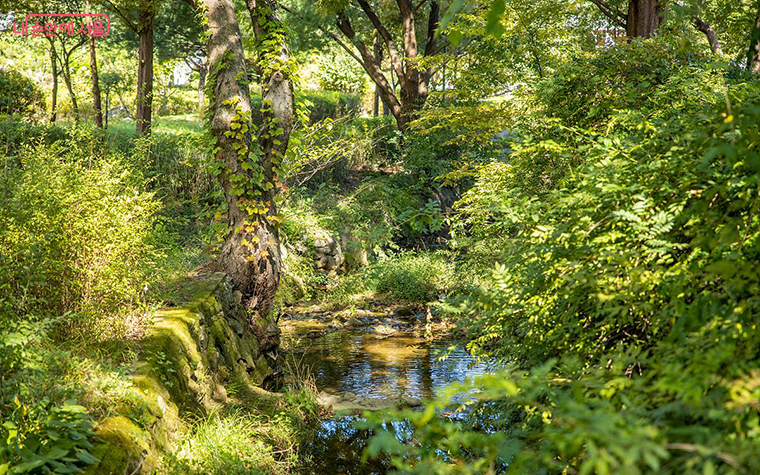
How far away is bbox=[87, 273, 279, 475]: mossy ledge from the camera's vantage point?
308cm

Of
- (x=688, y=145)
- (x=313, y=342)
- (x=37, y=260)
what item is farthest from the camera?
(x=313, y=342)

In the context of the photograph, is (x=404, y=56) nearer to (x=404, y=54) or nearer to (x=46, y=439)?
(x=404, y=54)

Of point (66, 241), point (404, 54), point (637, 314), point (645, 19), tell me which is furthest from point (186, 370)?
point (404, 54)

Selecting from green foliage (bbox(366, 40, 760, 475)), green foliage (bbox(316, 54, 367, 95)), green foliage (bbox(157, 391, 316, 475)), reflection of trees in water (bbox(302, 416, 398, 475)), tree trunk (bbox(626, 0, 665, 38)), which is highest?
green foliage (bbox(316, 54, 367, 95))

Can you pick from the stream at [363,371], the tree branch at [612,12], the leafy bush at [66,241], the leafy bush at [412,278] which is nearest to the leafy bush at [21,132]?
the leafy bush at [66,241]

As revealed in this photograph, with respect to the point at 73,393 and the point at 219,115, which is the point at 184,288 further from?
the point at 73,393

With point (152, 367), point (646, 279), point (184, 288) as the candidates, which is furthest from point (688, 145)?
point (184, 288)

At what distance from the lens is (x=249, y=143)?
6117 millimetres

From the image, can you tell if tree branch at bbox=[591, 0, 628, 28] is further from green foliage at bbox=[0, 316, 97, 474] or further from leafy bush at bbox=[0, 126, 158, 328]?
green foliage at bbox=[0, 316, 97, 474]

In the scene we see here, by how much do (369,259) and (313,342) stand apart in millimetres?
4590

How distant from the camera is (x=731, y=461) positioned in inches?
46.7

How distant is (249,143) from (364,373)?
3.11 metres

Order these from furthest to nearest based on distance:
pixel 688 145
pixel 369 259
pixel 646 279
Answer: pixel 369 259
pixel 688 145
pixel 646 279

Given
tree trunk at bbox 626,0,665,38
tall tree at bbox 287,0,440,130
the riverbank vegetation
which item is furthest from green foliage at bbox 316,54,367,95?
tree trunk at bbox 626,0,665,38
